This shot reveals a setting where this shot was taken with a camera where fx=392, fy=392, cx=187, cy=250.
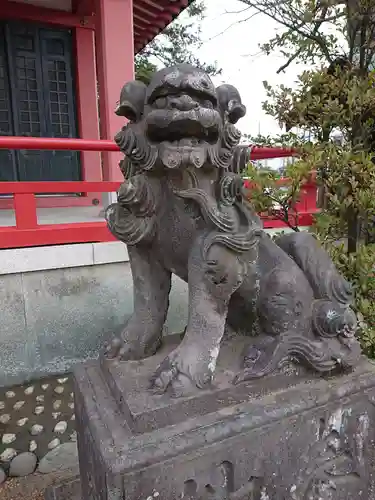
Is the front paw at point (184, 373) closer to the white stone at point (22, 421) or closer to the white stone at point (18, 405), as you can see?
the white stone at point (22, 421)

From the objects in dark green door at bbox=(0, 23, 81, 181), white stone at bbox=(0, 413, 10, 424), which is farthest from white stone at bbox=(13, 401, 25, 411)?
dark green door at bbox=(0, 23, 81, 181)

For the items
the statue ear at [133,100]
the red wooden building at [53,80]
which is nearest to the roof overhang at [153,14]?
the red wooden building at [53,80]

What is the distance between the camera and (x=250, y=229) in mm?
1019

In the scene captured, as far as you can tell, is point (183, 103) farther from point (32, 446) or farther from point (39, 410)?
point (39, 410)

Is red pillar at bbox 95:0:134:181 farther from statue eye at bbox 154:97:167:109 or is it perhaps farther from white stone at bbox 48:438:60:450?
statue eye at bbox 154:97:167:109

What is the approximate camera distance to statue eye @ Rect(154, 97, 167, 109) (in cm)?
92

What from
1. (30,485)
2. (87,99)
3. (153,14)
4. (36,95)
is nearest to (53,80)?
(36,95)

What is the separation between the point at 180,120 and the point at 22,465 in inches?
64.2

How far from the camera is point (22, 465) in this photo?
5.57ft

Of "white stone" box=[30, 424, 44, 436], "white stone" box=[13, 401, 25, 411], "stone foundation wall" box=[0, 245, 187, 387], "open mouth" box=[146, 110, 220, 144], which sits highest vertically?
"open mouth" box=[146, 110, 220, 144]

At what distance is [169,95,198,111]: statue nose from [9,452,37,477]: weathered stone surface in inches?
64.5

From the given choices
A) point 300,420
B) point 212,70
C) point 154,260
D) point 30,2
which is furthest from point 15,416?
point 212,70

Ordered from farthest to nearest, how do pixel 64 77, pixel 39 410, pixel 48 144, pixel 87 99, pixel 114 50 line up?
pixel 87 99 → pixel 64 77 → pixel 114 50 → pixel 48 144 → pixel 39 410

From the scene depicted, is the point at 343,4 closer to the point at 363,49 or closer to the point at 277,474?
the point at 363,49
